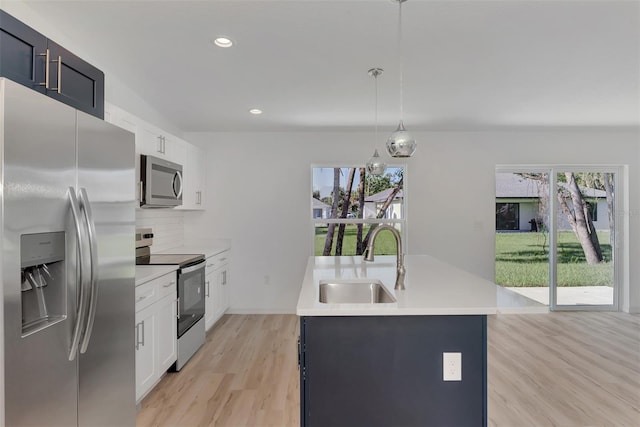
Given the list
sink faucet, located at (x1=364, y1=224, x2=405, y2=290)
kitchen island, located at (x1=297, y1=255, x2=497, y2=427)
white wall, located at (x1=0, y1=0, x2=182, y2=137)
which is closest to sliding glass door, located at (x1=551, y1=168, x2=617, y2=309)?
sink faucet, located at (x1=364, y1=224, x2=405, y2=290)

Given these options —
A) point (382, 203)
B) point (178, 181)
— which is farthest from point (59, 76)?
point (382, 203)

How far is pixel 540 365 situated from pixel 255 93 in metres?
3.48

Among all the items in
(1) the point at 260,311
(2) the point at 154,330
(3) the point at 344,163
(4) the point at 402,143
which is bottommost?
(1) the point at 260,311

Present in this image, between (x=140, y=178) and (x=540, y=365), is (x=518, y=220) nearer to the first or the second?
(x=540, y=365)

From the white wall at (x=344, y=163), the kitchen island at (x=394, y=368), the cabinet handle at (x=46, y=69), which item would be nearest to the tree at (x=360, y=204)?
the white wall at (x=344, y=163)

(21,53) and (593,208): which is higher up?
(21,53)

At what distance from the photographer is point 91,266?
4.91 feet

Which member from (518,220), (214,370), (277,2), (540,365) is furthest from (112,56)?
(518,220)

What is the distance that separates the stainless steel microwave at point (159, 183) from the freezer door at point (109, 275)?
119 centimetres

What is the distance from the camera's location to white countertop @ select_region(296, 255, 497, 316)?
1.59 meters

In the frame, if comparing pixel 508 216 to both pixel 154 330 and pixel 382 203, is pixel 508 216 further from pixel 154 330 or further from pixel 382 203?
pixel 154 330

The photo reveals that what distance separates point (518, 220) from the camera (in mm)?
5070

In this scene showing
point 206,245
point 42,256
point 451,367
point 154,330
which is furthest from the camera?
point 206,245

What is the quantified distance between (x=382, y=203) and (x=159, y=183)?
115 inches
